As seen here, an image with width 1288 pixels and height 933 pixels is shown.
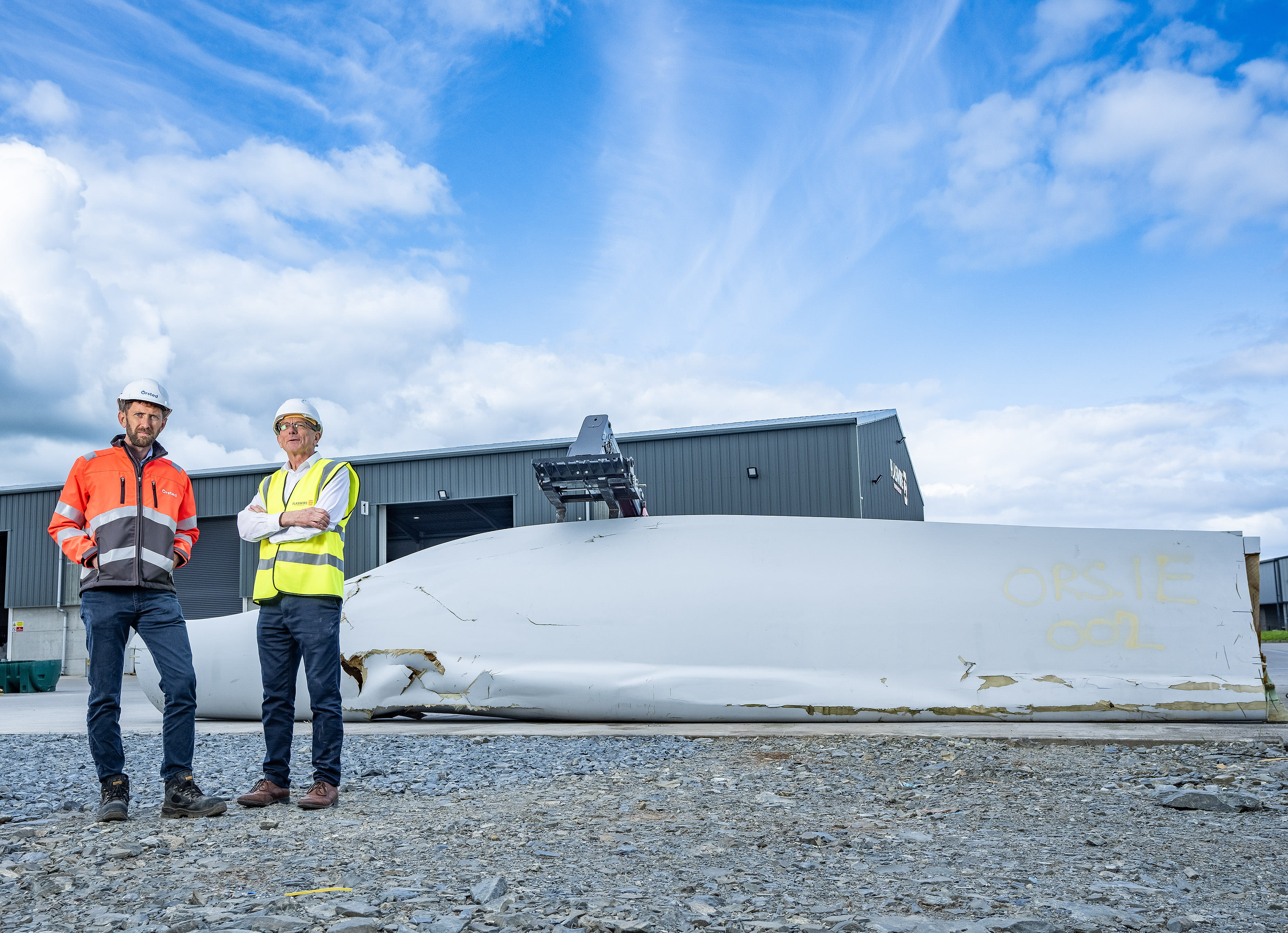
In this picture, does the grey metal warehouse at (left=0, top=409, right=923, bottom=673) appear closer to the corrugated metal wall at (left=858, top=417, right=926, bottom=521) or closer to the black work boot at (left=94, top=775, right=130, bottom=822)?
the corrugated metal wall at (left=858, top=417, right=926, bottom=521)

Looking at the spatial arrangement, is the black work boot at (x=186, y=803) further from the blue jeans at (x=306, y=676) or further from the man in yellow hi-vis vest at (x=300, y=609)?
the blue jeans at (x=306, y=676)

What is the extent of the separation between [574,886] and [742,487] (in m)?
14.6

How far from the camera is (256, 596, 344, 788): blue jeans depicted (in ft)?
11.9

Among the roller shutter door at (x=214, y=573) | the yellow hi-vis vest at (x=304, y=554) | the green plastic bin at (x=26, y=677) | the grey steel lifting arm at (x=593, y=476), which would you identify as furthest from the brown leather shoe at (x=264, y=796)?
the roller shutter door at (x=214, y=573)

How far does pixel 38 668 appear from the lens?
16.2 metres

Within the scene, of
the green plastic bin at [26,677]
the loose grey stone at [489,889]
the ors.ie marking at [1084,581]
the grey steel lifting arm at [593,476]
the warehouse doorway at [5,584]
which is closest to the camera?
the loose grey stone at [489,889]

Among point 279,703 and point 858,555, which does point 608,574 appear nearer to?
point 858,555

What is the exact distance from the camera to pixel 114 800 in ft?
11.0

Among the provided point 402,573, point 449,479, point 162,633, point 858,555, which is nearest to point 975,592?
point 858,555

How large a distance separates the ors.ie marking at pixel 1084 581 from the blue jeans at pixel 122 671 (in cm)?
488

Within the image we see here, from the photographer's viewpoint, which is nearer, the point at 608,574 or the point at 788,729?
the point at 788,729

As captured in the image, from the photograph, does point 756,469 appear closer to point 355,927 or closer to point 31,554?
point 355,927

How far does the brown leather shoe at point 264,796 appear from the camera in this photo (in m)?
3.50

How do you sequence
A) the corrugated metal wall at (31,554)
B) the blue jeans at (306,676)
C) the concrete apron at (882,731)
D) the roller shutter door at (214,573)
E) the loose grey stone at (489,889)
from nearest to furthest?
the loose grey stone at (489,889)
the blue jeans at (306,676)
the concrete apron at (882,731)
the roller shutter door at (214,573)
the corrugated metal wall at (31,554)
